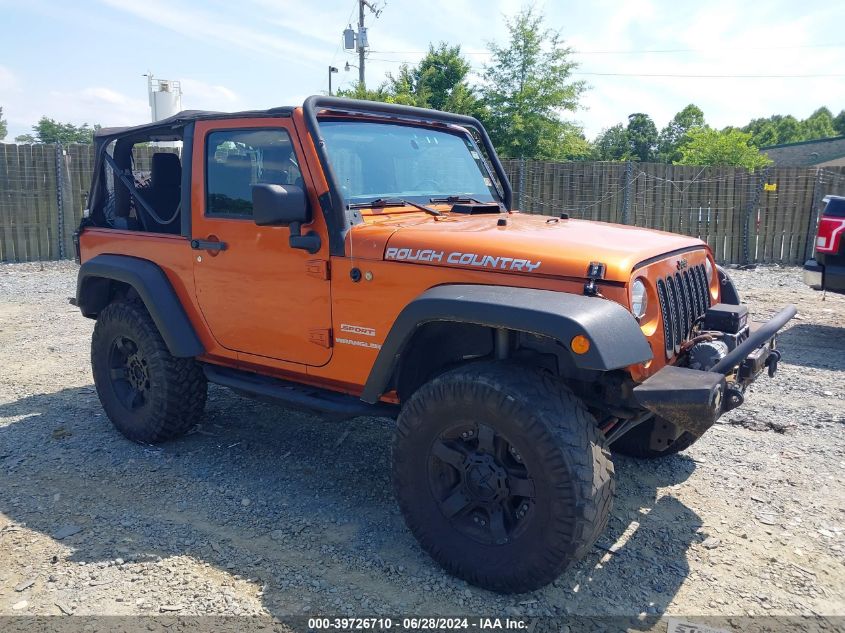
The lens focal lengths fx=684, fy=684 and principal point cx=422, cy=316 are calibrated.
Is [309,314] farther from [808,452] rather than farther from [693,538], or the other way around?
[808,452]

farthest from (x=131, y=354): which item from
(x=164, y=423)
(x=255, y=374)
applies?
(x=255, y=374)

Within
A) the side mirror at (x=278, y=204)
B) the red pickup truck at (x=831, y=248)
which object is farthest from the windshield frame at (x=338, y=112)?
the red pickup truck at (x=831, y=248)

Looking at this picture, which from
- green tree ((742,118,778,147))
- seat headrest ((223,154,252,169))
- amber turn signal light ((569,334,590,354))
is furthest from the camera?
green tree ((742,118,778,147))

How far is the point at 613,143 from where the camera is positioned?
194 feet

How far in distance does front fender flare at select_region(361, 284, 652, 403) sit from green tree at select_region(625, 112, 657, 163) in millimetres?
57272

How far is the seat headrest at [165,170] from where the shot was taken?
4.91 meters

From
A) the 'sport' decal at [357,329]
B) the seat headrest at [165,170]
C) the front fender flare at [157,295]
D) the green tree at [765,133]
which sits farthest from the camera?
the green tree at [765,133]

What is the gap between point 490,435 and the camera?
2.89m

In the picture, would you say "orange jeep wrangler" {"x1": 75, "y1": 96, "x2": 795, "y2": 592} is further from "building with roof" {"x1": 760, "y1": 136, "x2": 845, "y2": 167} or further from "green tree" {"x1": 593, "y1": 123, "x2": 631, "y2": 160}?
"green tree" {"x1": 593, "y1": 123, "x2": 631, "y2": 160}

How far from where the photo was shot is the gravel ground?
2955mm

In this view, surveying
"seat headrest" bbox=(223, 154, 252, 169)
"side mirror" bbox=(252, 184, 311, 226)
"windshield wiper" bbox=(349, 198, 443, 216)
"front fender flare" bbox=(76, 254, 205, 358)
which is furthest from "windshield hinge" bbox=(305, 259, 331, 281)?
"front fender flare" bbox=(76, 254, 205, 358)

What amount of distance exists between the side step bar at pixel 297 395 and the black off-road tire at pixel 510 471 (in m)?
0.46

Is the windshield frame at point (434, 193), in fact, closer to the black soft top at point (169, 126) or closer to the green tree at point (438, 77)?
the black soft top at point (169, 126)

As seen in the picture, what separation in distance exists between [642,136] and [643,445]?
58314 mm
